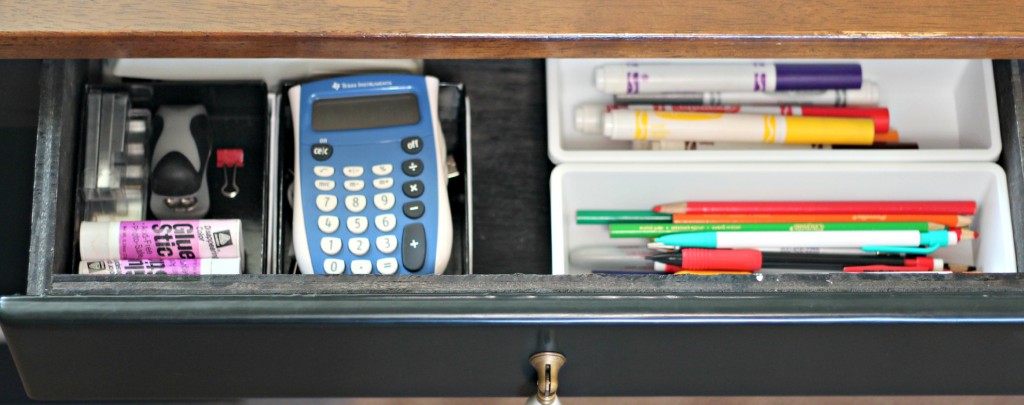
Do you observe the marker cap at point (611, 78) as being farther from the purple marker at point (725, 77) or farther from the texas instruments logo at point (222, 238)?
the texas instruments logo at point (222, 238)

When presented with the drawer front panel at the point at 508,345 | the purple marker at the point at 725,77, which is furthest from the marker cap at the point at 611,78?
the drawer front panel at the point at 508,345

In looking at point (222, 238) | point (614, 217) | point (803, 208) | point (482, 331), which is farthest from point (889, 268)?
point (222, 238)

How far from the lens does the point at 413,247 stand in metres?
0.62

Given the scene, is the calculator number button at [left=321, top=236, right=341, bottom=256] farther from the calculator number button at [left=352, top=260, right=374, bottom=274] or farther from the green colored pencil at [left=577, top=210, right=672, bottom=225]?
the green colored pencil at [left=577, top=210, right=672, bottom=225]

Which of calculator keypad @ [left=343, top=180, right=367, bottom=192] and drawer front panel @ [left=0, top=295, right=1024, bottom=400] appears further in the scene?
calculator keypad @ [left=343, top=180, right=367, bottom=192]

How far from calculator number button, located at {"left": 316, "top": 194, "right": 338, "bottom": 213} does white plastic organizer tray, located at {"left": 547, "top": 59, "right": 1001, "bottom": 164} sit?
143 millimetres

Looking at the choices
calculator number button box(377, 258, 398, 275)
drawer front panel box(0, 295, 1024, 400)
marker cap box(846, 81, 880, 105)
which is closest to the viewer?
drawer front panel box(0, 295, 1024, 400)

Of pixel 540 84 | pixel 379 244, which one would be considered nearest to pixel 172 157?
pixel 379 244

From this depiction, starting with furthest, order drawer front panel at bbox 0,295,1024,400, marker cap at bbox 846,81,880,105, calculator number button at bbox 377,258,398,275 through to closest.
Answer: marker cap at bbox 846,81,880,105 < calculator number button at bbox 377,258,398,275 < drawer front panel at bbox 0,295,1024,400

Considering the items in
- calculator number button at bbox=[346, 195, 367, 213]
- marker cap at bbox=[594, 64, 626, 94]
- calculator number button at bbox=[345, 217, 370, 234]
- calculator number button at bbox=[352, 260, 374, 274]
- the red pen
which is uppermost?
marker cap at bbox=[594, 64, 626, 94]

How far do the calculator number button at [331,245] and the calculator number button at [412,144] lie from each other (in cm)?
7

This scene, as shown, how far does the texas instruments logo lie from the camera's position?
604 millimetres

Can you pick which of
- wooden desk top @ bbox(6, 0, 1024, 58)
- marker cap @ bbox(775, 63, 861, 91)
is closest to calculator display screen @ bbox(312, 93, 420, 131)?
wooden desk top @ bbox(6, 0, 1024, 58)

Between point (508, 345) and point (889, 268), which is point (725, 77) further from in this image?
point (508, 345)
